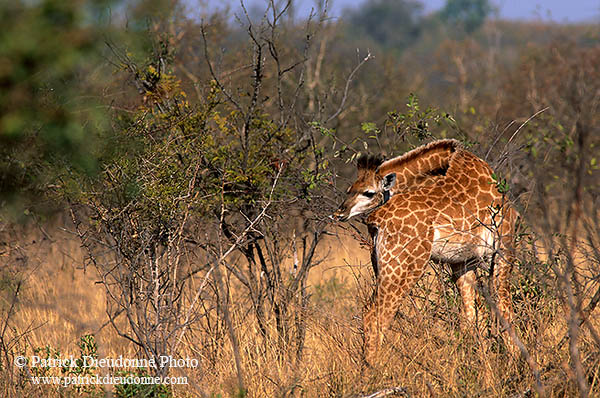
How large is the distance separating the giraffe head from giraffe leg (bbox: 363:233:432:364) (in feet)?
1.68

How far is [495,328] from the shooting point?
16.3 feet

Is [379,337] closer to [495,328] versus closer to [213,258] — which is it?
[495,328]

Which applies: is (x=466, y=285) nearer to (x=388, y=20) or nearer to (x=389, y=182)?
(x=389, y=182)

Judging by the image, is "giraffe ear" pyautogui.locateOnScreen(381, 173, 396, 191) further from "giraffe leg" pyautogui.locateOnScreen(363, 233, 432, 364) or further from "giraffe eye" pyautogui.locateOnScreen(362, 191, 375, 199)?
"giraffe leg" pyautogui.locateOnScreen(363, 233, 432, 364)

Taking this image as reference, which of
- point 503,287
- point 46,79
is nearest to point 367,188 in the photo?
point 503,287

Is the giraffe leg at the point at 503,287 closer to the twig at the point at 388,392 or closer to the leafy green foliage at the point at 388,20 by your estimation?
the twig at the point at 388,392

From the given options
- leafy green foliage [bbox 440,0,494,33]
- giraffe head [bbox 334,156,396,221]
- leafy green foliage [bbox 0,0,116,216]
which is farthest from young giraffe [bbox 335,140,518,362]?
leafy green foliage [bbox 440,0,494,33]

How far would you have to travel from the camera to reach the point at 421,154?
5.34m

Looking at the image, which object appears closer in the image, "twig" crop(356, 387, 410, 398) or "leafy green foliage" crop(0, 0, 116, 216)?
"leafy green foliage" crop(0, 0, 116, 216)

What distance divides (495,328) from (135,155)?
2884 millimetres

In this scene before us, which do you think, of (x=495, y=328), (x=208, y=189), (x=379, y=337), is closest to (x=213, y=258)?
(x=208, y=189)

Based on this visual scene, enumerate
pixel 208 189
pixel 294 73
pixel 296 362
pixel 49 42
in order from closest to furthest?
pixel 49 42 < pixel 296 362 < pixel 208 189 < pixel 294 73

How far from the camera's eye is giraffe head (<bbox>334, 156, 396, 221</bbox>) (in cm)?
535

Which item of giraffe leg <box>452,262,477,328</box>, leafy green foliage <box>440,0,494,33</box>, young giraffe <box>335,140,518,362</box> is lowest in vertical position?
giraffe leg <box>452,262,477,328</box>
